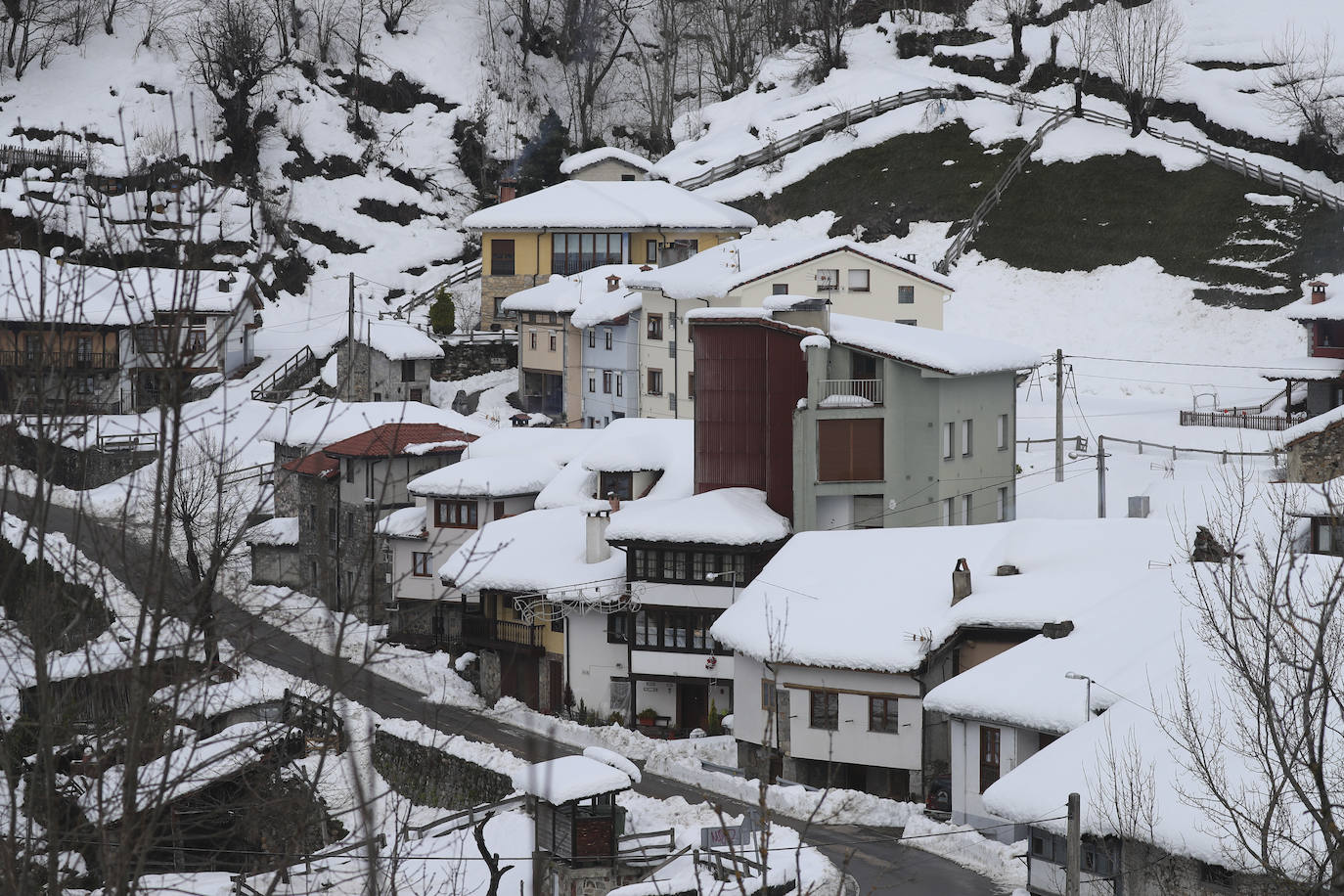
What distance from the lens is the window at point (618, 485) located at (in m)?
47.9

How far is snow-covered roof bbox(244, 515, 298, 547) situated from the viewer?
184 ft

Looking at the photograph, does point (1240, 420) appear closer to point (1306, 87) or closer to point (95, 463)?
point (1306, 87)

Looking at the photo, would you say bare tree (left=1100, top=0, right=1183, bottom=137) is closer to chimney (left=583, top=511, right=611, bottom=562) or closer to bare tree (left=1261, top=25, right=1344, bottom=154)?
bare tree (left=1261, top=25, right=1344, bottom=154)

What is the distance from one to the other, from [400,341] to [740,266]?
1812cm

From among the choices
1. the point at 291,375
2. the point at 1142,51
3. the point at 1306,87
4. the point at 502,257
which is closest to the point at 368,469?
the point at 291,375

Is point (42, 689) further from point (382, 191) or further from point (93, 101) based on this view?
point (93, 101)

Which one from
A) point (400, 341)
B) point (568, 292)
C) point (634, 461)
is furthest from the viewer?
point (568, 292)

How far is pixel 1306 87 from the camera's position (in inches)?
3177

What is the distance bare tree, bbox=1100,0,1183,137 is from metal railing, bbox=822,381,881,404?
1819 inches

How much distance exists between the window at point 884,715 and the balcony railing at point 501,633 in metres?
12.5

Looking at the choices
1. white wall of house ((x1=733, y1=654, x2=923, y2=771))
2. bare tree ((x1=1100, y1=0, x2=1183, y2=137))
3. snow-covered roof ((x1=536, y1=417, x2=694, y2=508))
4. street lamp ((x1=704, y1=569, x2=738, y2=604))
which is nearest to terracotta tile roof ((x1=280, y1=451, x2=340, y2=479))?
snow-covered roof ((x1=536, y1=417, x2=694, y2=508))

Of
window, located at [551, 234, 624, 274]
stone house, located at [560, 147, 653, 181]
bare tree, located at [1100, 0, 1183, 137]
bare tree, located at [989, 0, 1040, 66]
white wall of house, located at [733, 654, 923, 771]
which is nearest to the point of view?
white wall of house, located at [733, 654, 923, 771]

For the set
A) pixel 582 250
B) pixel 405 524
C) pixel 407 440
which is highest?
pixel 582 250

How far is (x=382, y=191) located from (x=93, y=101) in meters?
17.9
